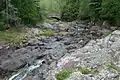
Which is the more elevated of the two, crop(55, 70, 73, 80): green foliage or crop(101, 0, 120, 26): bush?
crop(101, 0, 120, 26): bush

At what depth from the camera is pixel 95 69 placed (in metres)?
18.0

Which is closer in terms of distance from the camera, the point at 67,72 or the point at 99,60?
the point at 67,72

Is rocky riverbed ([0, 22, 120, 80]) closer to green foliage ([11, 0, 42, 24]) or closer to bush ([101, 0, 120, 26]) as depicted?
bush ([101, 0, 120, 26])

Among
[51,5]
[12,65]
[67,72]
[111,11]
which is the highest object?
[111,11]

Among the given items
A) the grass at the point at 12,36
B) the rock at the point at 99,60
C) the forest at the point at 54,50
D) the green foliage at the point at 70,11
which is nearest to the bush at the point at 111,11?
the forest at the point at 54,50

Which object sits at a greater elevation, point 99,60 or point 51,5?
point 99,60

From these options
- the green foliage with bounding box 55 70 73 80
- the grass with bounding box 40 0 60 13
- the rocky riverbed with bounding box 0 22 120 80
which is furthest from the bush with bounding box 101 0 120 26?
the grass with bounding box 40 0 60 13

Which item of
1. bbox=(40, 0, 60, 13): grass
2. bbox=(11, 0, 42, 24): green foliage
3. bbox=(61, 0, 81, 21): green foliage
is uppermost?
bbox=(11, 0, 42, 24): green foliage

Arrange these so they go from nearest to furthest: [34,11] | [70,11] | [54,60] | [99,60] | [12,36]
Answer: [99,60]
[54,60]
[12,36]
[34,11]
[70,11]

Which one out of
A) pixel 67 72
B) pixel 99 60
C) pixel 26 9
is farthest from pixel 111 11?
pixel 67 72

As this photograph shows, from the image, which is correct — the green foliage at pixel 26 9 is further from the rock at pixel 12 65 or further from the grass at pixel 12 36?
the rock at pixel 12 65

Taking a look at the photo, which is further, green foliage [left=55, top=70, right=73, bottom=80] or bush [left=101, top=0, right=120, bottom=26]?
bush [left=101, top=0, right=120, bottom=26]

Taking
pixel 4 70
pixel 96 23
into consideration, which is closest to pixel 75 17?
pixel 96 23

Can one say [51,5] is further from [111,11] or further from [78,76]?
[78,76]
